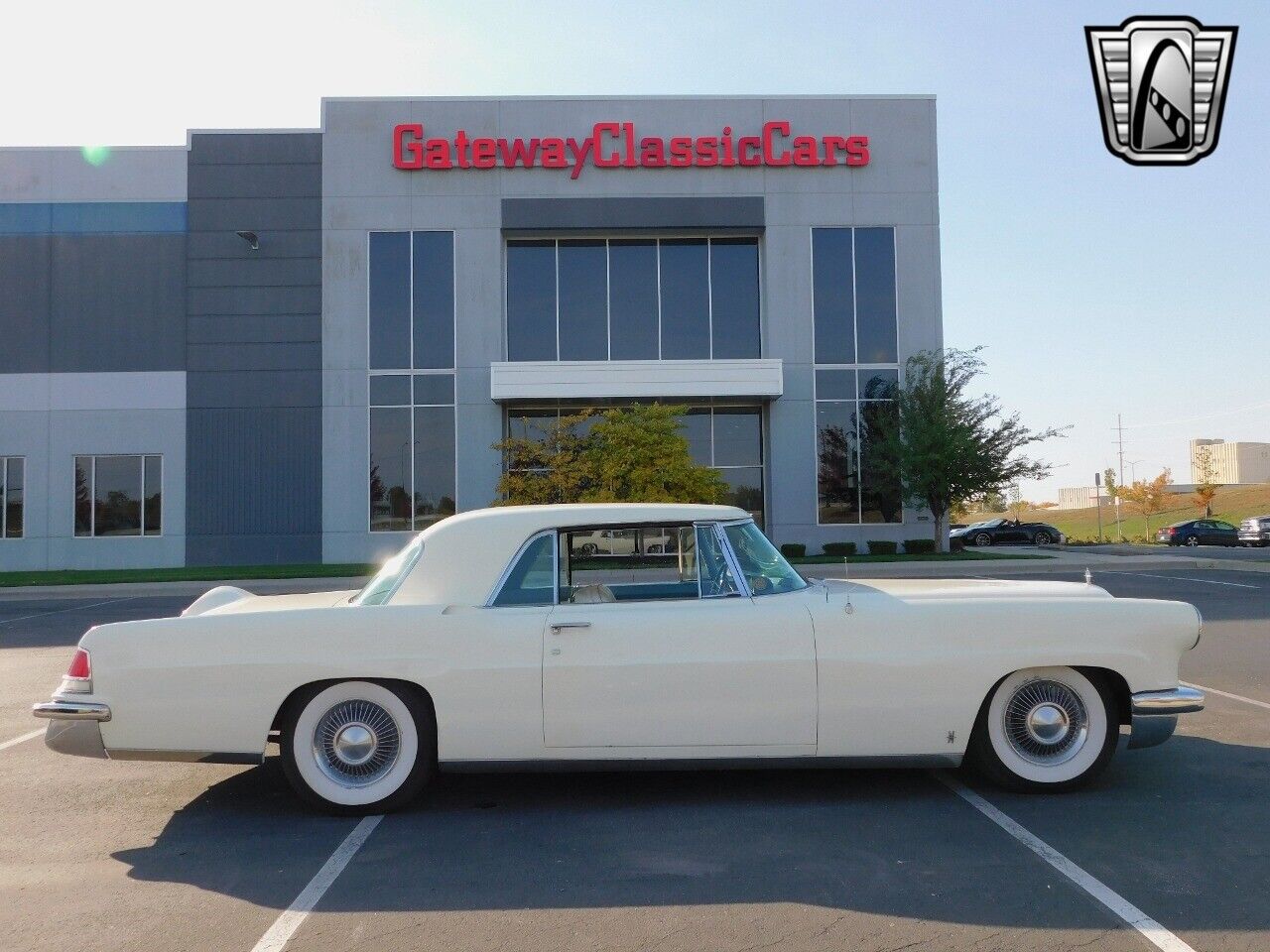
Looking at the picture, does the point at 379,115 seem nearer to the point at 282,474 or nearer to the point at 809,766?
the point at 282,474

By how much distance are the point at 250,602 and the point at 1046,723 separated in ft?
14.5

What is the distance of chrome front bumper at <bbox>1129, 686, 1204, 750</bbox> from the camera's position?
16.8ft

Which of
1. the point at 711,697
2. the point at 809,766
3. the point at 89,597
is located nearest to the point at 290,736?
the point at 711,697

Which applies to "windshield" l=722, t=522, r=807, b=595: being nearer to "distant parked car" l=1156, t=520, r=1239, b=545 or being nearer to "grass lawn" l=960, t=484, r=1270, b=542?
"distant parked car" l=1156, t=520, r=1239, b=545

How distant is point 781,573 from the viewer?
538cm

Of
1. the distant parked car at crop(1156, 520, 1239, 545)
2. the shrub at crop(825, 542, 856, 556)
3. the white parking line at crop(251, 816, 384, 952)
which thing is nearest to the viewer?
the white parking line at crop(251, 816, 384, 952)

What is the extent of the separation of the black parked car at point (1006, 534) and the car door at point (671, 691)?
38202 millimetres

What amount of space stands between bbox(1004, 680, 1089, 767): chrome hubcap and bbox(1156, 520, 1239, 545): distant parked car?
4202 cm

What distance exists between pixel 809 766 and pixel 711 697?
626 mm

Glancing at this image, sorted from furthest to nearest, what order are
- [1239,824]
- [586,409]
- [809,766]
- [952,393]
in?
[952,393], [586,409], [809,766], [1239,824]

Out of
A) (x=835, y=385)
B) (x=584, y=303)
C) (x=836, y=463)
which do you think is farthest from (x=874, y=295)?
(x=584, y=303)

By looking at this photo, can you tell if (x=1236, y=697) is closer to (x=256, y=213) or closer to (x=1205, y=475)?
(x=256, y=213)

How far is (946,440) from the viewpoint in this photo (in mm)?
25812

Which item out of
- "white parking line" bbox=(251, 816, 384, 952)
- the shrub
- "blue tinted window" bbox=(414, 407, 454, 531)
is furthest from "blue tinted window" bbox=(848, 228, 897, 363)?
"white parking line" bbox=(251, 816, 384, 952)
